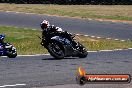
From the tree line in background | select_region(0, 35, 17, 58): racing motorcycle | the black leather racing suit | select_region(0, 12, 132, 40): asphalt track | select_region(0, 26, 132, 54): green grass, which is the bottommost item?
the tree line in background

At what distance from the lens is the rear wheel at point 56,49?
1772 centimetres

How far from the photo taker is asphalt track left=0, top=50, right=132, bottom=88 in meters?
→ 12.2

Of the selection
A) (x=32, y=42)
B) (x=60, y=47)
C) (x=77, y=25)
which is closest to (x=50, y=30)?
(x=60, y=47)

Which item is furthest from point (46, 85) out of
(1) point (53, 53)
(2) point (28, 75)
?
(1) point (53, 53)

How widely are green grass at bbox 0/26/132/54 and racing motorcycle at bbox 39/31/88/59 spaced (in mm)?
2703

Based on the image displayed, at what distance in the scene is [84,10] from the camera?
44.6 metres

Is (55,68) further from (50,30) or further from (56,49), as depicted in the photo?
(50,30)

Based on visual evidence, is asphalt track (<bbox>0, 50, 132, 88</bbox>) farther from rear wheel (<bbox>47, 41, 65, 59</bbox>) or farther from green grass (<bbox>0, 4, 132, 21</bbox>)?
green grass (<bbox>0, 4, 132, 21</bbox>)

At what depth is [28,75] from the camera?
13.2 m

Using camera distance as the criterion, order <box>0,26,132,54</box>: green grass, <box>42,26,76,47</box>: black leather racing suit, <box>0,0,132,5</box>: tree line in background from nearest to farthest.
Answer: <box>42,26,76,47</box>: black leather racing suit, <box>0,26,132,54</box>: green grass, <box>0,0,132,5</box>: tree line in background

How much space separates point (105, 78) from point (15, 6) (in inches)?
1554

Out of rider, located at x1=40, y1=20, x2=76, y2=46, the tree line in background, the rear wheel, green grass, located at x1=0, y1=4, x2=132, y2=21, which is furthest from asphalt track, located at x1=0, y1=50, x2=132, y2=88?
the tree line in background

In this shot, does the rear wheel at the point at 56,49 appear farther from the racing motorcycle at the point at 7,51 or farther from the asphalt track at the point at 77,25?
the asphalt track at the point at 77,25

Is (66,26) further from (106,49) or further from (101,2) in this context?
(101,2)
